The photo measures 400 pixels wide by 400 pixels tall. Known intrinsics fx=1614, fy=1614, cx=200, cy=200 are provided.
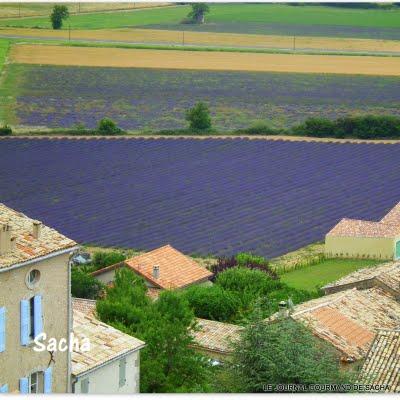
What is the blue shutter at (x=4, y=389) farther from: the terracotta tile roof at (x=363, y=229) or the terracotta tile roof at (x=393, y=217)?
the terracotta tile roof at (x=393, y=217)

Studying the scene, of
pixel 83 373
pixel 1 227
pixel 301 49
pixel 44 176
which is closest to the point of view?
pixel 1 227

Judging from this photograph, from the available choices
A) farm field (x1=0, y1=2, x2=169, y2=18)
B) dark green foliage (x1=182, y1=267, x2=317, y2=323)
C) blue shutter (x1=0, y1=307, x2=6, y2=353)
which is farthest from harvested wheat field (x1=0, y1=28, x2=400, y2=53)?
blue shutter (x1=0, y1=307, x2=6, y2=353)

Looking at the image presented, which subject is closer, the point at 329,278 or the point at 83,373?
the point at 83,373

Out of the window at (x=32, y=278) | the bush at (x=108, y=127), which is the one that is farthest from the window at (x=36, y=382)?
the bush at (x=108, y=127)

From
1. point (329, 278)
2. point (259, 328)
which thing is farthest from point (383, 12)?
point (259, 328)

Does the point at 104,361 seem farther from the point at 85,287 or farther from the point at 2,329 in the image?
the point at 85,287

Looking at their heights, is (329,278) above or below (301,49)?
below

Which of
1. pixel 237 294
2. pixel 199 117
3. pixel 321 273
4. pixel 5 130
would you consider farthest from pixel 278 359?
pixel 199 117

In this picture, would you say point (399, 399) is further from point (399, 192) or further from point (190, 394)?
point (399, 192)
